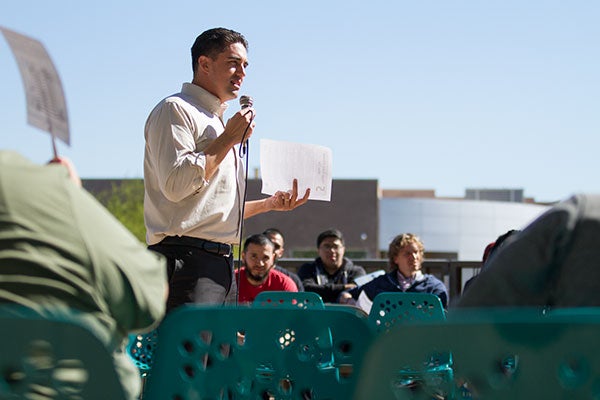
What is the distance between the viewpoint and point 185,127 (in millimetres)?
3875

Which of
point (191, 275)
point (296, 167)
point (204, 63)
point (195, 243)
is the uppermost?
point (204, 63)

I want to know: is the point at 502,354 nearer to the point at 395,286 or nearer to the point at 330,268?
the point at 395,286

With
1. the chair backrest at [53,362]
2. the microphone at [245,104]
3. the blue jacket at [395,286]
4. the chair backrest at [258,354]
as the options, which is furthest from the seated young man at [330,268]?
the chair backrest at [53,362]

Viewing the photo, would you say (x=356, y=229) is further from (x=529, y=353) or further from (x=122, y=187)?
(x=529, y=353)

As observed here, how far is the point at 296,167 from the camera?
443 cm

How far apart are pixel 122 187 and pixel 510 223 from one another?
26178mm

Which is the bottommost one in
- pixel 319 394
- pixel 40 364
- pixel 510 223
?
pixel 510 223

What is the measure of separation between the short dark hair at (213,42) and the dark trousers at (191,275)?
0.89m

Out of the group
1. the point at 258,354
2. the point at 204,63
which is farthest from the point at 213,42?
the point at 258,354

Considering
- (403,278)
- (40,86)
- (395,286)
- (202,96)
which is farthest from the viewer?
A: (403,278)

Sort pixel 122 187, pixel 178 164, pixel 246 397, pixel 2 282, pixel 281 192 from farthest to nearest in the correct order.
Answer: pixel 122 187, pixel 281 192, pixel 178 164, pixel 246 397, pixel 2 282

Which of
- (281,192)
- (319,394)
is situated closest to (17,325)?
(319,394)

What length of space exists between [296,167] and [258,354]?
8.26 feet

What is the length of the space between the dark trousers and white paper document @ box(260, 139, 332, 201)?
61 cm
